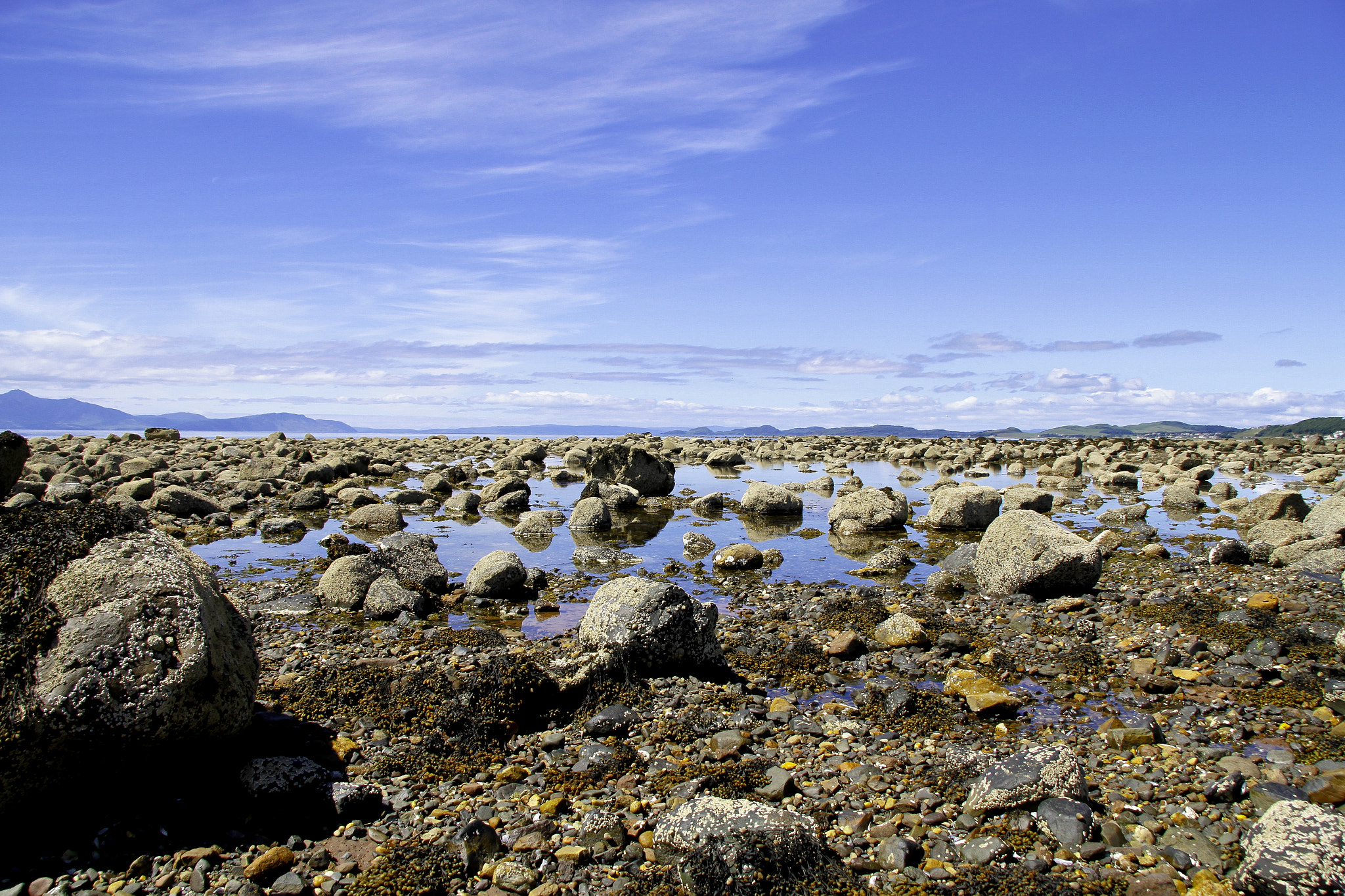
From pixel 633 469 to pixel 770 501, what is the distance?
24.6 feet

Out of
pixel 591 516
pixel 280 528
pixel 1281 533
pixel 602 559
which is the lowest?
pixel 602 559

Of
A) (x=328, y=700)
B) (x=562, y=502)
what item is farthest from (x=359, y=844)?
(x=562, y=502)

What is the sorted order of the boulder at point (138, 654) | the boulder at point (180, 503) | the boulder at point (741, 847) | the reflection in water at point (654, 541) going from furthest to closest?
the boulder at point (180, 503) → the reflection in water at point (654, 541) → the boulder at point (138, 654) → the boulder at point (741, 847)

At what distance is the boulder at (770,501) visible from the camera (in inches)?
1090

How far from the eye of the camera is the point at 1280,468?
5275cm

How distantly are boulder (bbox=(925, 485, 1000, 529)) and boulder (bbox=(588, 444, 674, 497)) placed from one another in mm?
12729

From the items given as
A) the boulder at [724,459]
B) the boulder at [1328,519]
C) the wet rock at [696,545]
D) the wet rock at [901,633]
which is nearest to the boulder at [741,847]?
the wet rock at [901,633]

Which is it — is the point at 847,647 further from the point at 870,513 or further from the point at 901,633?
the point at 870,513

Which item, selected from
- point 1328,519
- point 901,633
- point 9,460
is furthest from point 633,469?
point 9,460

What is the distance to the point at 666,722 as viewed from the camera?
8461 mm

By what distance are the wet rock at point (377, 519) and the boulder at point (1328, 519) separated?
25312mm

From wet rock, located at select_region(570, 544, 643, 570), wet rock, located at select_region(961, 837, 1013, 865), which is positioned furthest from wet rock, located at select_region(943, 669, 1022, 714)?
wet rock, located at select_region(570, 544, 643, 570)

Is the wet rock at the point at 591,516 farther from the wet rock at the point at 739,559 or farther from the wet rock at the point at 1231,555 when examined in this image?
the wet rock at the point at 1231,555

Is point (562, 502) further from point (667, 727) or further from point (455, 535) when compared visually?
point (667, 727)
